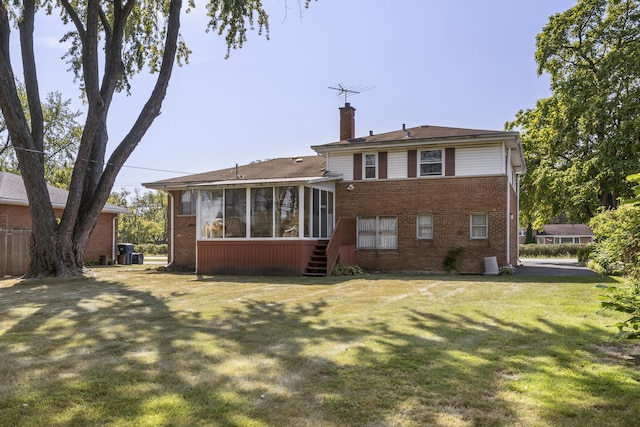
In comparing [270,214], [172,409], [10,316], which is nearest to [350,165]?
[270,214]

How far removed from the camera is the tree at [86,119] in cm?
1504

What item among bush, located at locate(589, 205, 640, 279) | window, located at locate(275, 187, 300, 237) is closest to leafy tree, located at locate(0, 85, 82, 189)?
window, located at locate(275, 187, 300, 237)

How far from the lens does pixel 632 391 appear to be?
4.04 meters

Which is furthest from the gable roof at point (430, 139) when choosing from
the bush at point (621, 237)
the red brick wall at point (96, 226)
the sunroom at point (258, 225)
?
the red brick wall at point (96, 226)

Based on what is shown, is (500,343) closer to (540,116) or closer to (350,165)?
(350,165)

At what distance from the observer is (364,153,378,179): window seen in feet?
61.7

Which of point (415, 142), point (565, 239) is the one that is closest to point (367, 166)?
point (415, 142)

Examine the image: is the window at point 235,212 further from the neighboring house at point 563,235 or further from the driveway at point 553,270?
the neighboring house at point 563,235

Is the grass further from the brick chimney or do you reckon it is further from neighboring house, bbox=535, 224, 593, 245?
neighboring house, bbox=535, 224, 593, 245

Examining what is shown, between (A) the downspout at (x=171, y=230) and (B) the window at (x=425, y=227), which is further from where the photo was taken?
(A) the downspout at (x=171, y=230)

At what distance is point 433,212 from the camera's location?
703 inches

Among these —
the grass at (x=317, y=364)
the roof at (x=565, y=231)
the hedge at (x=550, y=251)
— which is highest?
the roof at (x=565, y=231)

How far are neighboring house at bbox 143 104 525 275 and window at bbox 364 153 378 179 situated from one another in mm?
41

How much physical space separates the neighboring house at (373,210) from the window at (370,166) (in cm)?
4
